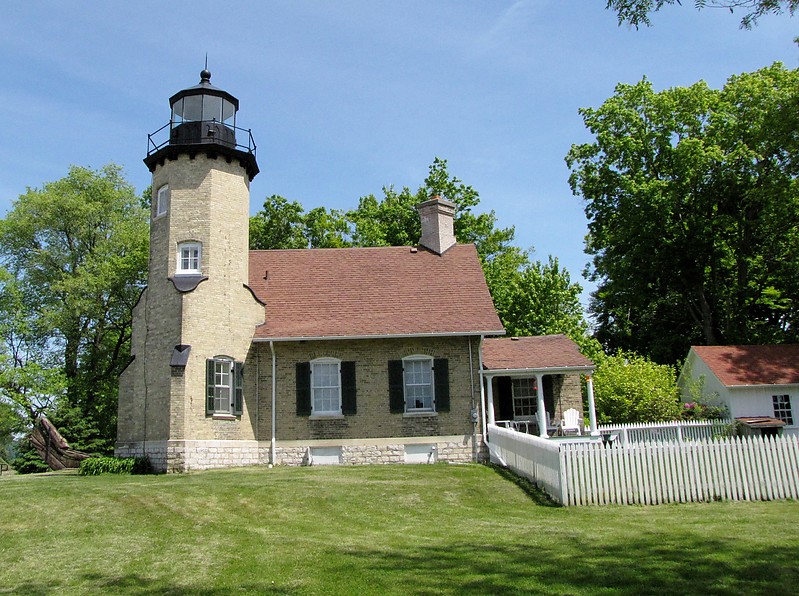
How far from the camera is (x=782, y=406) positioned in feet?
83.4

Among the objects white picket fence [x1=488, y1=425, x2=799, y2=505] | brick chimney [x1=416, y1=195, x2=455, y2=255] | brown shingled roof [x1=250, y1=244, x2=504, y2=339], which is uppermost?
brick chimney [x1=416, y1=195, x2=455, y2=255]

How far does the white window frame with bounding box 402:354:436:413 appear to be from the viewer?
65.9 ft

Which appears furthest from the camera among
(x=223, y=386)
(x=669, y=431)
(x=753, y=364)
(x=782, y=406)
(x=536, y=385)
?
(x=753, y=364)

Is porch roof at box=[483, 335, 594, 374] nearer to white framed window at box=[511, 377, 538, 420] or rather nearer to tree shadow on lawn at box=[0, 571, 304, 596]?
white framed window at box=[511, 377, 538, 420]

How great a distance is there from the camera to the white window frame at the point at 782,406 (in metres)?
25.4

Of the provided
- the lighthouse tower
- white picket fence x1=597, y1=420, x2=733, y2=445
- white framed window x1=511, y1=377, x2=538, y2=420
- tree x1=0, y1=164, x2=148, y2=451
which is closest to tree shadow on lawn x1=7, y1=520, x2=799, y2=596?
the lighthouse tower

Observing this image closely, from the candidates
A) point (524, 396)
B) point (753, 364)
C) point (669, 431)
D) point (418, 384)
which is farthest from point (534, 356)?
point (753, 364)

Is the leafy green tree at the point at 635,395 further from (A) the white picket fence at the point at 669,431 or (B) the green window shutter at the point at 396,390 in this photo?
(B) the green window shutter at the point at 396,390

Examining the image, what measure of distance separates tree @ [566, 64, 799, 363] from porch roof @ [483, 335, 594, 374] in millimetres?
13830

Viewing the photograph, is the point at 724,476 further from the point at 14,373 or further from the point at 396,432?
the point at 14,373

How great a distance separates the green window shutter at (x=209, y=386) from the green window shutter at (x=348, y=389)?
352cm

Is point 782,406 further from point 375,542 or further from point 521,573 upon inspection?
point 521,573

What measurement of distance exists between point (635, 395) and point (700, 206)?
38.9 feet

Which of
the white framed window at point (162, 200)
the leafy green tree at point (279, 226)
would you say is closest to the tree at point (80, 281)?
the leafy green tree at point (279, 226)
